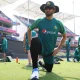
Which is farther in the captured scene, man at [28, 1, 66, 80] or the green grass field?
man at [28, 1, 66, 80]

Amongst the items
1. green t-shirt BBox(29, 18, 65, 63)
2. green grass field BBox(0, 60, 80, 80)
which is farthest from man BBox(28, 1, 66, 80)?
green grass field BBox(0, 60, 80, 80)

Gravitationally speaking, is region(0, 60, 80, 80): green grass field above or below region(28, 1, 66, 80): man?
below

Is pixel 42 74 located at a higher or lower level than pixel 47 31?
lower

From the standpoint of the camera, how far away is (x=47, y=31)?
370cm

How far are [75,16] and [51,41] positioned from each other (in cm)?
6515

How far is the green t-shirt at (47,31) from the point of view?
370 centimetres

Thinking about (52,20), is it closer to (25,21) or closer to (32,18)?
(25,21)

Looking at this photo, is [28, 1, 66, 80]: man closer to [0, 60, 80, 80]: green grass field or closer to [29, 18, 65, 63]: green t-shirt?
[29, 18, 65, 63]: green t-shirt

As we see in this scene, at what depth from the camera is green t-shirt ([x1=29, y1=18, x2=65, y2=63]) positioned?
146 inches

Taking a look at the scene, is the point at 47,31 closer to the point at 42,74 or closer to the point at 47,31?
the point at 47,31

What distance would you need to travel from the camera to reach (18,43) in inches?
840

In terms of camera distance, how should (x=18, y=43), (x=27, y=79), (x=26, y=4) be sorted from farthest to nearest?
(x=26, y=4) → (x=18, y=43) → (x=27, y=79)

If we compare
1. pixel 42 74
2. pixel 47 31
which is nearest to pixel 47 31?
pixel 47 31

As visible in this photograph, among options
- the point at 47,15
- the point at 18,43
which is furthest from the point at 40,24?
the point at 18,43
